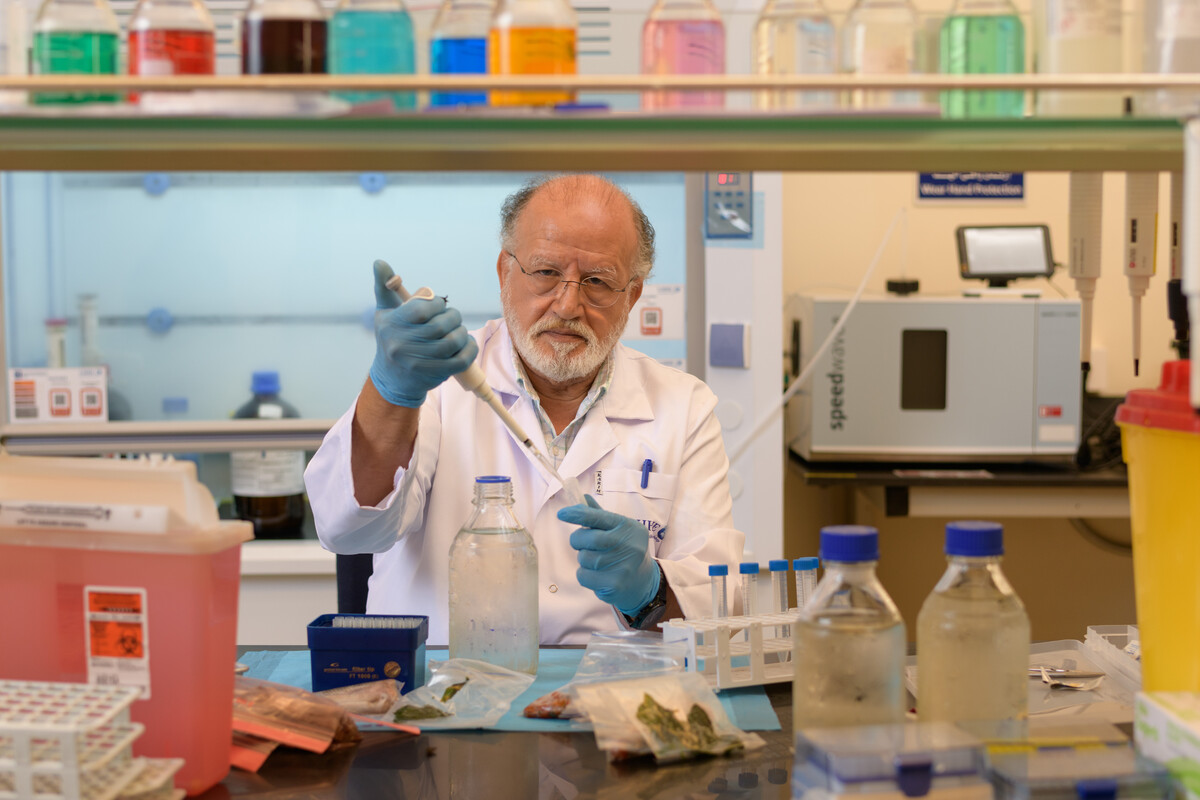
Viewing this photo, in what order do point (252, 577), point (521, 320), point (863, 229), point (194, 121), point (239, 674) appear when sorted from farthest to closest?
1. point (863, 229)
2. point (252, 577)
3. point (521, 320)
4. point (239, 674)
5. point (194, 121)

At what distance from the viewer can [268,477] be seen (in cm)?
270

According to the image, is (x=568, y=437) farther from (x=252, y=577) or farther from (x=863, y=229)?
(x=863, y=229)

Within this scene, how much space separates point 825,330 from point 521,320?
1134mm

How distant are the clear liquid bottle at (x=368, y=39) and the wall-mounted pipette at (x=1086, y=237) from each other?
679mm

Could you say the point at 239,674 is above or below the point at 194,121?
below

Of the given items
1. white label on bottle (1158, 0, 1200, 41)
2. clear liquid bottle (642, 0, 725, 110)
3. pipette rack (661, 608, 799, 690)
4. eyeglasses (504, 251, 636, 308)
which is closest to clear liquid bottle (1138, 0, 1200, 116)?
white label on bottle (1158, 0, 1200, 41)

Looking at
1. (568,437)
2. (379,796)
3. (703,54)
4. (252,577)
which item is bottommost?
(252,577)

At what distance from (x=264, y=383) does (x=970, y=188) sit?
2013 mm

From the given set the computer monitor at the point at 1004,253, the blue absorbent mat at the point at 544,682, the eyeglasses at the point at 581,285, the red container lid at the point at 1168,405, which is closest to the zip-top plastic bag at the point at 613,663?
the blue absorbent mat at the point at 544,682

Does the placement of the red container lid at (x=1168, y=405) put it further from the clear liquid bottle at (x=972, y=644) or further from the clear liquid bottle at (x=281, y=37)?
the clear liquid bottle at (x=281, y=37)

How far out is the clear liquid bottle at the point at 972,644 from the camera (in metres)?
0.83

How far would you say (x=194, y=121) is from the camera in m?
0.83

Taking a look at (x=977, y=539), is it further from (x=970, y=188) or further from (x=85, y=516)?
(x=970, y=188)

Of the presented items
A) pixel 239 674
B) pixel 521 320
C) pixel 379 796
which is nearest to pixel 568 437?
pixel 521 320
